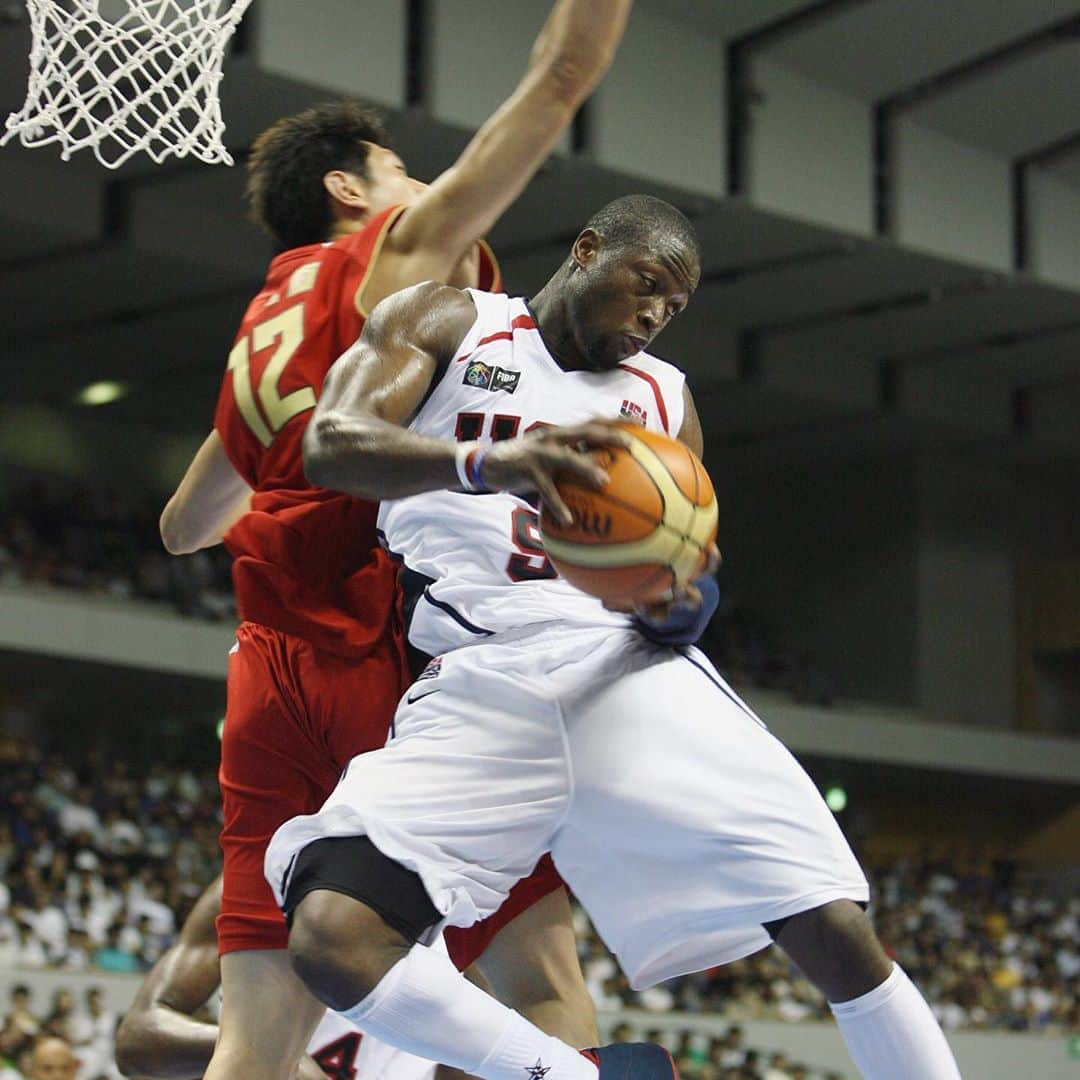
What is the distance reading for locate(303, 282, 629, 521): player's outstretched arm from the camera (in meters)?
3.25

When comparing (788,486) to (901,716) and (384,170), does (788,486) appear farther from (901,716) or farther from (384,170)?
(384,170)

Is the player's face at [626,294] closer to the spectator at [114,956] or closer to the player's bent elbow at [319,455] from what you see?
the player's bent elbow at [319,455]

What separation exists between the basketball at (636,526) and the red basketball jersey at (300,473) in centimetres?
86

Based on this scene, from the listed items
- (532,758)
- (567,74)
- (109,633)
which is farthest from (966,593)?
(532,758)

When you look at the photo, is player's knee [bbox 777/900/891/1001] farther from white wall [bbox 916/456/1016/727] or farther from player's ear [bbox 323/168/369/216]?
white wall [bbox 916/456/1016/727]

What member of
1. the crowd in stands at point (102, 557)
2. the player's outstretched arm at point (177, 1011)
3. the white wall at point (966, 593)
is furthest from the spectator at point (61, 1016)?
the white wall at point (966, 593)

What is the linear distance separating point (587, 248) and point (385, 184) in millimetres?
1028

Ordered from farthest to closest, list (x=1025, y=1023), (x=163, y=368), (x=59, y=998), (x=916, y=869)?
(x=916, y=869) < (x=163, y=368) < (x=1025, y=1023) < (x=59, y=998)

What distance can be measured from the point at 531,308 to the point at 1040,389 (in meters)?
22.8

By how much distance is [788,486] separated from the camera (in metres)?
28.8

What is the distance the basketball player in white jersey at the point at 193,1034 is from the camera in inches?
198

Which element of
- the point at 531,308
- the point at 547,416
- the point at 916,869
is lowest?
the point at 916,869

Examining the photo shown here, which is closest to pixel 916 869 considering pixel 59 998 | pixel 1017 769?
pixel 1017 769

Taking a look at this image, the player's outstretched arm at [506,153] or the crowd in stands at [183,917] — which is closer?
the player's outstretched arm at [506,153]
